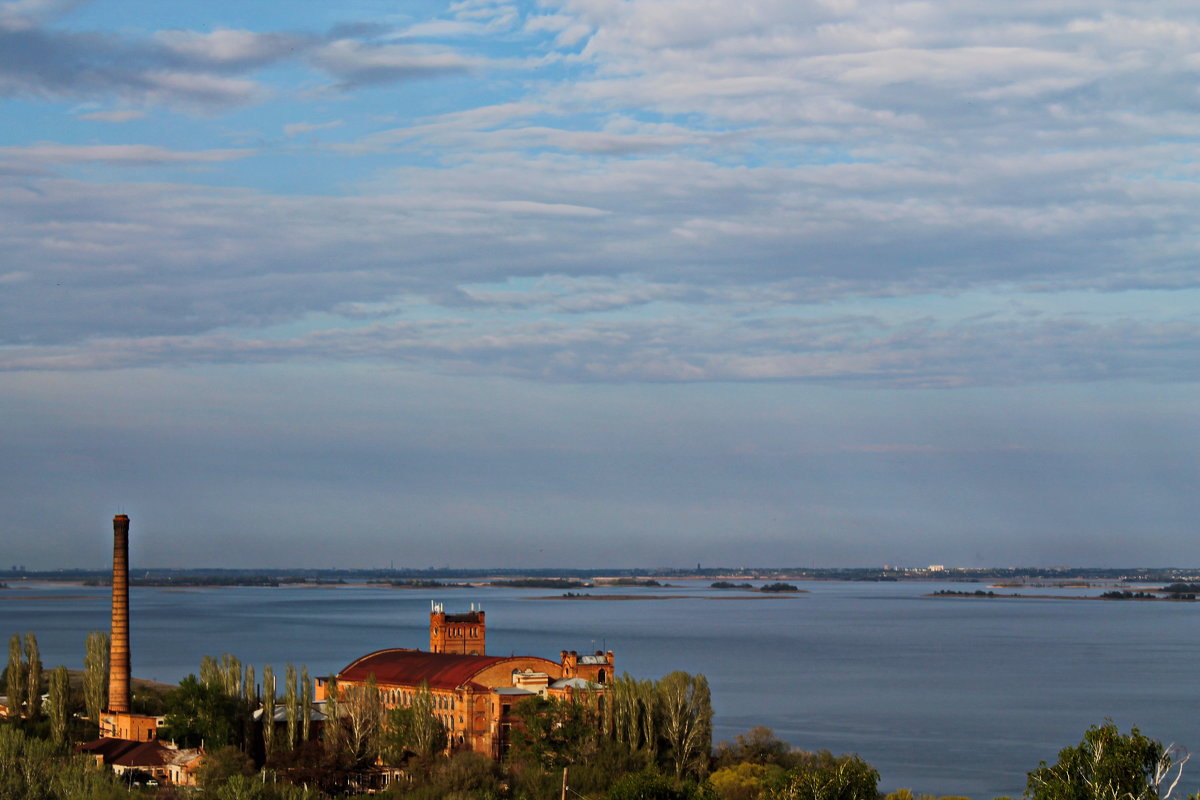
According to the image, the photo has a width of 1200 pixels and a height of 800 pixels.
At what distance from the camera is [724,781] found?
50.2 metres

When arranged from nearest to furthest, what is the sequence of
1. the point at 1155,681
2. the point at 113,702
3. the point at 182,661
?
the point at 113,702
the point at 1155,681
the point at 182,661

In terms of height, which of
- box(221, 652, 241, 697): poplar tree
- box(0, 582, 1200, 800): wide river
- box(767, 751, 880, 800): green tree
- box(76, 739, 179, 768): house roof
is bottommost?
box(0, 582, 1200, 800): wide river

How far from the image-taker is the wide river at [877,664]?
2805 inches

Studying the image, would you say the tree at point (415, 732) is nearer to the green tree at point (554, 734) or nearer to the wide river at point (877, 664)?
the green tree at point (554, 734)

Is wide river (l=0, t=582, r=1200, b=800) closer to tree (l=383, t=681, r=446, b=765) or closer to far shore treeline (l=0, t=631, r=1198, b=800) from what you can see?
far shore treeline (l=0, t=631, r=1198, b=800)

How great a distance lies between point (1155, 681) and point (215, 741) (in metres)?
71.3

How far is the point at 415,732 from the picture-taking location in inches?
2152

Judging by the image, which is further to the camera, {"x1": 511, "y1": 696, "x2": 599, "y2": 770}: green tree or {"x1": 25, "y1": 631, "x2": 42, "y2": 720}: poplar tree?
{"x1": 25, "y1": 631, "x2": 42, "y2": 720}: poplar tree

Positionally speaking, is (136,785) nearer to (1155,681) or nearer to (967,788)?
(967,788)

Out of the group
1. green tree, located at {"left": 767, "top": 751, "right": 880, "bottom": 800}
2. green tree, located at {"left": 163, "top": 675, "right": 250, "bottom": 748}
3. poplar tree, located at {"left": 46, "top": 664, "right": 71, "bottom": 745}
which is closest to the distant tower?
green tree, located at {"left": 163, "top": 675, "right": 250, "bottom": 748}

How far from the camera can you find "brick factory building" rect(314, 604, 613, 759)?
56312mm

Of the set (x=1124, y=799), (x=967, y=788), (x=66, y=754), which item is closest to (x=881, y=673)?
(x=967, y=788)

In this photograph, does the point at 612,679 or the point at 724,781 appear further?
the point at 612,679

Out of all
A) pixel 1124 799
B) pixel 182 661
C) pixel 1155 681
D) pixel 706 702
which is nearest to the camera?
pixel 1124 799
